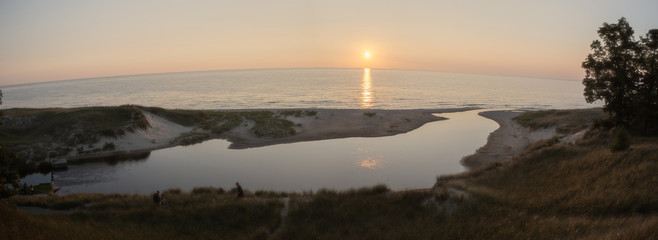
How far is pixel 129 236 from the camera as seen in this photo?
14.7 metres

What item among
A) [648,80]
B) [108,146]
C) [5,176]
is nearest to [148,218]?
[5,176]

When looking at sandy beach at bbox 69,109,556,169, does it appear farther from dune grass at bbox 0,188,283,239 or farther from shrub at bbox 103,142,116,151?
dune grass at bbox 0,188,283,239

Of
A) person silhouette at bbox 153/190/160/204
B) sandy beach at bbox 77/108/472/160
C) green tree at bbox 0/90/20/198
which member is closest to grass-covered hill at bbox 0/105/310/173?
sandy beach at bbox 77/108/472/160

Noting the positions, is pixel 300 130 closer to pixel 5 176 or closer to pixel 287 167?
pixel 287 167

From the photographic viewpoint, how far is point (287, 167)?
3262cm

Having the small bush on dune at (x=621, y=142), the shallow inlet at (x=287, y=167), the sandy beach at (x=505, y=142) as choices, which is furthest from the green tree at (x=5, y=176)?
the small bush on dune at (x=621, y=142)

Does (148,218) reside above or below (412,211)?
below

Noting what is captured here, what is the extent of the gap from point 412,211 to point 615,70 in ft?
78.7

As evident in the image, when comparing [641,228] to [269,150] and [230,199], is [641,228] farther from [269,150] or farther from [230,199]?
[269,150]

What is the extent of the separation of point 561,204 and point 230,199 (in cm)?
1907

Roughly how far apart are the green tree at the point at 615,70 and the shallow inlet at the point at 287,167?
13966 mm

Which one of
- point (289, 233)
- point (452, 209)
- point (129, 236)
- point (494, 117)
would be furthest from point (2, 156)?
point (494, 117)

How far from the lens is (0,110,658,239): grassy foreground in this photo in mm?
13047

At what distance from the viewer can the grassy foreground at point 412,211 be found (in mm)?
13047
